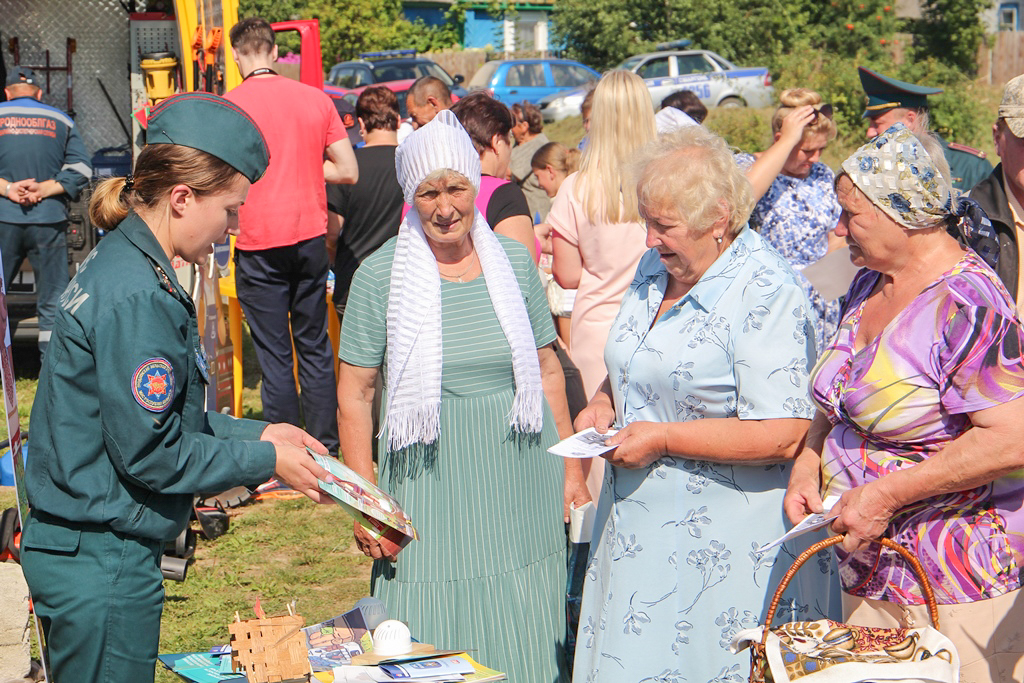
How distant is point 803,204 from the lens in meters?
5.35

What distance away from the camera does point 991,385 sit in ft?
7.91

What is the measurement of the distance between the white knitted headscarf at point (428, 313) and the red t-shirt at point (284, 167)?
9.45 feet

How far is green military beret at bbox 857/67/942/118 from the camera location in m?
6.02

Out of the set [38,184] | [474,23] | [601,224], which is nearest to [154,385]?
[601,224]

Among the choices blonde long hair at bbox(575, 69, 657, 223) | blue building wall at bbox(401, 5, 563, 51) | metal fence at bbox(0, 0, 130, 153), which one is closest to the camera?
blonde long hair at bbox(575, 69, 657, 223)

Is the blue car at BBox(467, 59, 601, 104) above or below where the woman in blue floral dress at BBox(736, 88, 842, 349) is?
above

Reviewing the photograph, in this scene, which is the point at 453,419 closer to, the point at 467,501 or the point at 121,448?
the point at 467,501

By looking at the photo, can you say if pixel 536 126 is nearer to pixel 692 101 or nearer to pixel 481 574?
pixel 692 101

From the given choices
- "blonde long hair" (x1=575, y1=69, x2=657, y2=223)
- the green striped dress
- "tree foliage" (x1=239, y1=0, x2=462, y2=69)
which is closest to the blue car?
"tree foliage" (x1=239, y1=0, x2=462, y2=69)

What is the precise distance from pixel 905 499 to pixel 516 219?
2.43 metres

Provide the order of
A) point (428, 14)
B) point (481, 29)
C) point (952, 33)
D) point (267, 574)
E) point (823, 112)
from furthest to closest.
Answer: point (428, 14) → point (481, 29) → point (952, 33) → point (823, 112) → point (267, 574)

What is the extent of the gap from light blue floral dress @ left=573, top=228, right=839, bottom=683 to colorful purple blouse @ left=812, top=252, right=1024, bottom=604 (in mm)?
240

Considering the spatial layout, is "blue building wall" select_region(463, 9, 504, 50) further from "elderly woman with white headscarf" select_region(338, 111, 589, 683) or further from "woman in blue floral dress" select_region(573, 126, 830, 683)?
"woman in blue floral dress" select_region(573, 126, 830, 683)

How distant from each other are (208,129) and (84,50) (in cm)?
888
